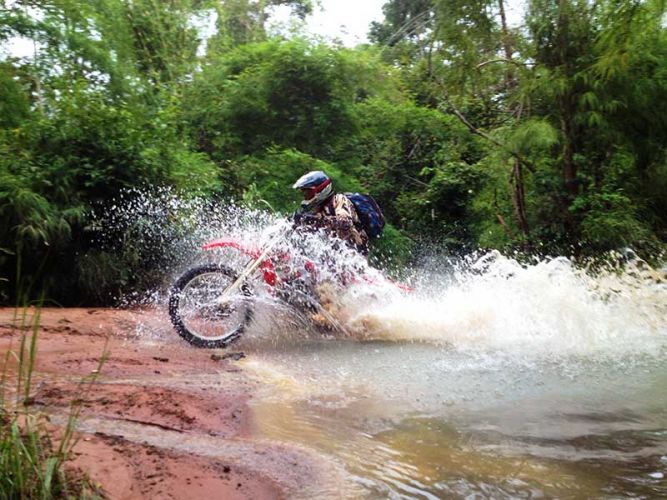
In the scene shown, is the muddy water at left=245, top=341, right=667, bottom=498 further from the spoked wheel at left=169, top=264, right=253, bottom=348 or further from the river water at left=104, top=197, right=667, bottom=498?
the spoked wheel at left=169, top=264, right=253, bottom=348

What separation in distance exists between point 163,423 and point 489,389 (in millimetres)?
2324

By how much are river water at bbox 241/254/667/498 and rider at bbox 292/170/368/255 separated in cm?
69

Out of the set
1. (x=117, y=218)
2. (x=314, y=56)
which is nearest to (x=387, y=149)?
(x=314, y=56)

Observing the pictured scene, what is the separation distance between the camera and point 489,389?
4488mm

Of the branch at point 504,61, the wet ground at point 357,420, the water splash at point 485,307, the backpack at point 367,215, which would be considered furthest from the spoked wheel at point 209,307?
the branch at point 504,61

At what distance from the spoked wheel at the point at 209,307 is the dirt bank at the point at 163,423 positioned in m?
Result: 0.32

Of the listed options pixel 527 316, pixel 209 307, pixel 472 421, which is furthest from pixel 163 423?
pixel 527 316

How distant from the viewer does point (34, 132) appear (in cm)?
821

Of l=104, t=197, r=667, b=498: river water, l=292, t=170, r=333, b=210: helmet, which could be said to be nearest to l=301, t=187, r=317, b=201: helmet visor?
l=292, t=170, r=333, b=210: helmet

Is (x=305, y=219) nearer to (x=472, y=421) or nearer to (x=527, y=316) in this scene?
(x=527, y=316)

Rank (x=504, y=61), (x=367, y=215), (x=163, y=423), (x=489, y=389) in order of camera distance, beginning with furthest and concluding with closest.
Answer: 1. (x=504, y=61)
2. (x=367, y=215)
3. (x=489, y=389)
4. (x=163, y=423)

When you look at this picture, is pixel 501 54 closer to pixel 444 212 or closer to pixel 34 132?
pixel 444 212

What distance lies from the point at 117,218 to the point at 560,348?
5.69m

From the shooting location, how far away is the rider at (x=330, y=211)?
6578 millimetres
